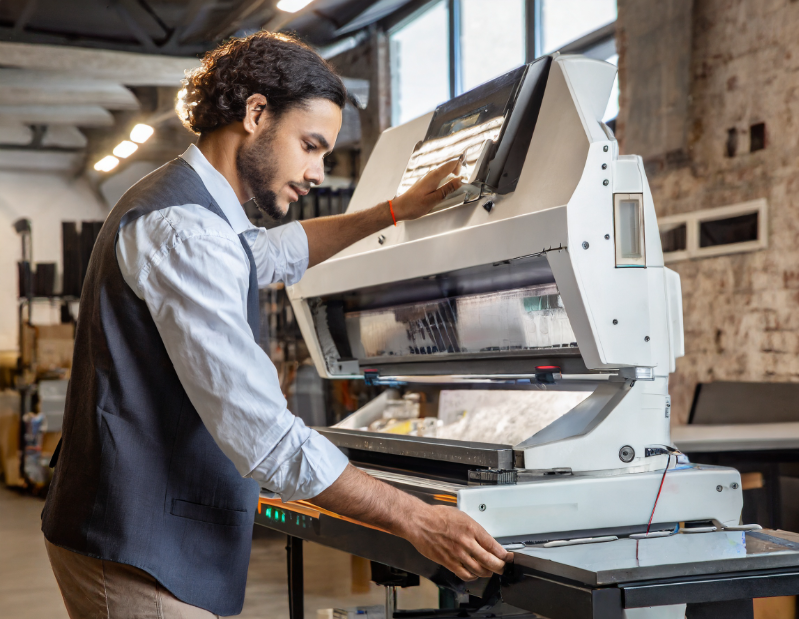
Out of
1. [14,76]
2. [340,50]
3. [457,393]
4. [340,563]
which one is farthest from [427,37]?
[457,393]

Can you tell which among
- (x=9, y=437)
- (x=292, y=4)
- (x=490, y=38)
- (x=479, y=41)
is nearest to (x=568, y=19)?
(x=490, y=38)

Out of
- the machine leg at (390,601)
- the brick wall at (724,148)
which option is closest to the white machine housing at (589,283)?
the machine leg at (390,601)

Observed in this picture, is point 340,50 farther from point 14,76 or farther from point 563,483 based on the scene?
point 563,483

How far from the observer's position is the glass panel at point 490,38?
509 cm

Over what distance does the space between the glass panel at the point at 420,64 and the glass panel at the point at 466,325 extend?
3623mm

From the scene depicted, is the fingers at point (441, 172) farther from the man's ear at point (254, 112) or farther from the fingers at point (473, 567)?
the fingers at point (473, 567)

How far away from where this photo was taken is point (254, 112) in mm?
1433

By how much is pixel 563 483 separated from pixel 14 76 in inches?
224

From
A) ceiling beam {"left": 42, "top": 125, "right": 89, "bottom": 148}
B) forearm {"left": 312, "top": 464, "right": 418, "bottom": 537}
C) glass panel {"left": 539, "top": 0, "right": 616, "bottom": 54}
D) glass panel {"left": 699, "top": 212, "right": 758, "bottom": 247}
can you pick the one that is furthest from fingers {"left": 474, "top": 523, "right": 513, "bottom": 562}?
ceiling beam {"left": 42, "top": 125, "right": 89, "bottom": 148}

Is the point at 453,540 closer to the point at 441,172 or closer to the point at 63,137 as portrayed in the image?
the point at 441,172

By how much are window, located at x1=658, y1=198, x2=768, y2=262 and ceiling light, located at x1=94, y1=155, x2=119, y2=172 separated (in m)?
4.12

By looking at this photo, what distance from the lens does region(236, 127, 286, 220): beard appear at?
1.43 m

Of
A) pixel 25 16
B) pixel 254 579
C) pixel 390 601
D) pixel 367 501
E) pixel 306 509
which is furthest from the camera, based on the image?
pixel 25 16

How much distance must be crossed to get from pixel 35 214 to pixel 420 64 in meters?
3.05
